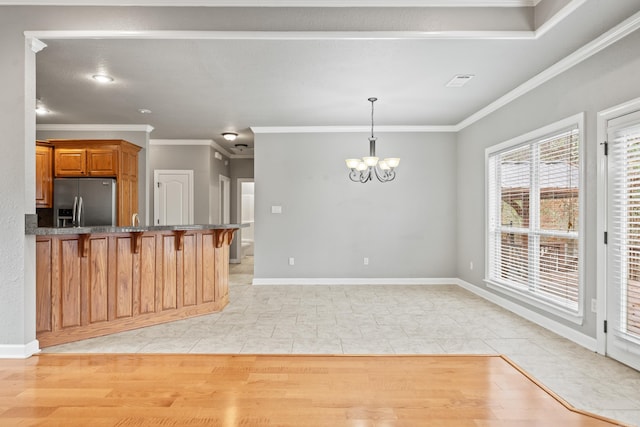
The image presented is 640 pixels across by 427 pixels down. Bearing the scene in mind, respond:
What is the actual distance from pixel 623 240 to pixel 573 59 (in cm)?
167

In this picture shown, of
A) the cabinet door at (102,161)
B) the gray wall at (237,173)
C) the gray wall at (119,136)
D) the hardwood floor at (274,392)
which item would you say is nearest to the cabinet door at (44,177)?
the cabinet door at (102,161)

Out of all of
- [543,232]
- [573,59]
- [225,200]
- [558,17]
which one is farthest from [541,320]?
[225,200]

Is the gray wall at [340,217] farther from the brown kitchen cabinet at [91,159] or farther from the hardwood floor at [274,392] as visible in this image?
the hardwood floor at [274,392]

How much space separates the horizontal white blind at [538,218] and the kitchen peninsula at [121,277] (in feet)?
11.4

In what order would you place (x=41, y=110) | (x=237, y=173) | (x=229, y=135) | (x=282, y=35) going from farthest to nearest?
(x=237, y=173), (x=229, y=135), (x=41, y=110), (x=282, y=35)

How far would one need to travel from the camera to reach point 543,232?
3.97 metres

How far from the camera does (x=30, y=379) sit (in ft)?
8.51

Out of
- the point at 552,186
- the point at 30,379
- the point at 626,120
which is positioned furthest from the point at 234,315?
the point at 626,120

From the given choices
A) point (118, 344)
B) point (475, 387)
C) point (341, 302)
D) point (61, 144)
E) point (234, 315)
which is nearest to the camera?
point (475, 387)

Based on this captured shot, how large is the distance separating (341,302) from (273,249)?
71.8 inches

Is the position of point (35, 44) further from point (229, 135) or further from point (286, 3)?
point (229, 135)

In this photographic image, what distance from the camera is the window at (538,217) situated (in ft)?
11.5

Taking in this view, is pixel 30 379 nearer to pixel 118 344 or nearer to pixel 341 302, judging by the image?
pixel 118 344

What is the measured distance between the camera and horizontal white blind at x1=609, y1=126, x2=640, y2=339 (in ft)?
9.13
